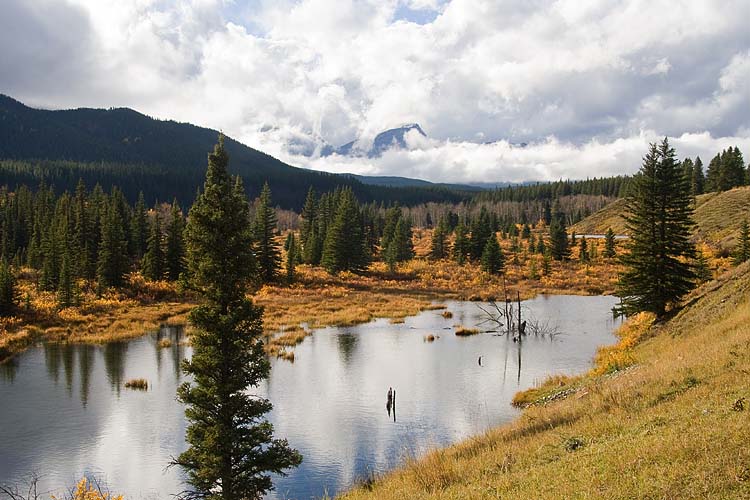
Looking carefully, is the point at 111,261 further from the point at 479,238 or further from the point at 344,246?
the point at 479,238

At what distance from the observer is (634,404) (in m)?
15.4

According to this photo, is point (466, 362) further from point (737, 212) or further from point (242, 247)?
point (737, 212)

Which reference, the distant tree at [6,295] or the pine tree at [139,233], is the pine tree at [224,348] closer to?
the distant tree at [6,295]

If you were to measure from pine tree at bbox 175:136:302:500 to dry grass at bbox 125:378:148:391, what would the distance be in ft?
50.4

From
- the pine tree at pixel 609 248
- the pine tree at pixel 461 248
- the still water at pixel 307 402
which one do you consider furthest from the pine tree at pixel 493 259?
the still water at pixel 307 402

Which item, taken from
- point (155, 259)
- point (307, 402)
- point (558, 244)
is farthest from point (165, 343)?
point (558, 244)

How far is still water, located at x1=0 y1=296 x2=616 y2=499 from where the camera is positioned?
874 inches

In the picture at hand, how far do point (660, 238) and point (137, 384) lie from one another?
1383 inches

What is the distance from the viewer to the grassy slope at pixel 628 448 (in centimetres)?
896

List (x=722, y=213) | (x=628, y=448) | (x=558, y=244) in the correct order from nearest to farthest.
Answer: (x=628, y=448) → (x=558, y=244) → (x=722, y=213)

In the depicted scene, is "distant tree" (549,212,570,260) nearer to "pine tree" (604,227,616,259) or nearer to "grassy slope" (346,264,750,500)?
"pine tree" (604,227,616,259)

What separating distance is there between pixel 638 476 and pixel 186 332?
152ft

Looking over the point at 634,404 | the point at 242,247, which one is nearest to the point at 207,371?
the point at 242,247

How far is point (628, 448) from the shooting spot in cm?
1080
